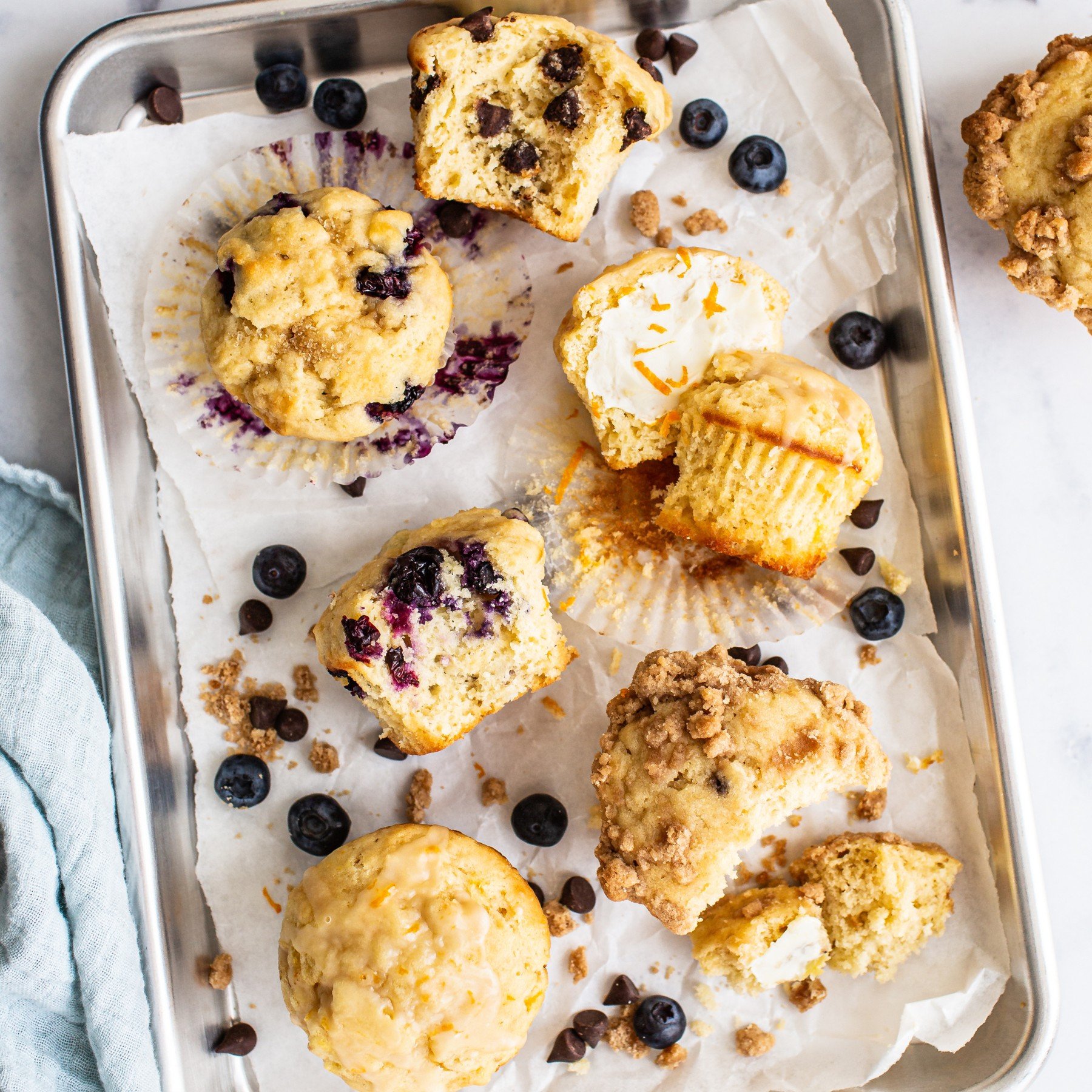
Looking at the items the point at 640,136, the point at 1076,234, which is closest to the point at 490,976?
the point at 640,136

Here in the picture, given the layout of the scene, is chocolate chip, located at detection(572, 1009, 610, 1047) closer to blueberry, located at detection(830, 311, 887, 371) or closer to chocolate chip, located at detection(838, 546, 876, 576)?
chocolate chip, located at detection(838, 546, 876, 576)

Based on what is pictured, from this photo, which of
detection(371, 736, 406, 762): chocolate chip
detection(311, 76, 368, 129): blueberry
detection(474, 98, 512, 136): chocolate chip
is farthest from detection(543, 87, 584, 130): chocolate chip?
detection(371, 736, 406, 762): chocolate chip

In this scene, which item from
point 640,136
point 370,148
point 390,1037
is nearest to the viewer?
point 390,1037

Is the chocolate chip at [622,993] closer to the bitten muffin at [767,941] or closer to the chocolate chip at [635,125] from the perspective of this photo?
the bitten muffin at [767,941]

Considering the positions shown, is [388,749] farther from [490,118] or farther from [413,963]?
A: [490,118]

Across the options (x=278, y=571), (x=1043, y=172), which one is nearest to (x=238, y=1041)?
(x=278, y=571)

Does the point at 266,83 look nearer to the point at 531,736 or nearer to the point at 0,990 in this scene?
the point at 531,736
